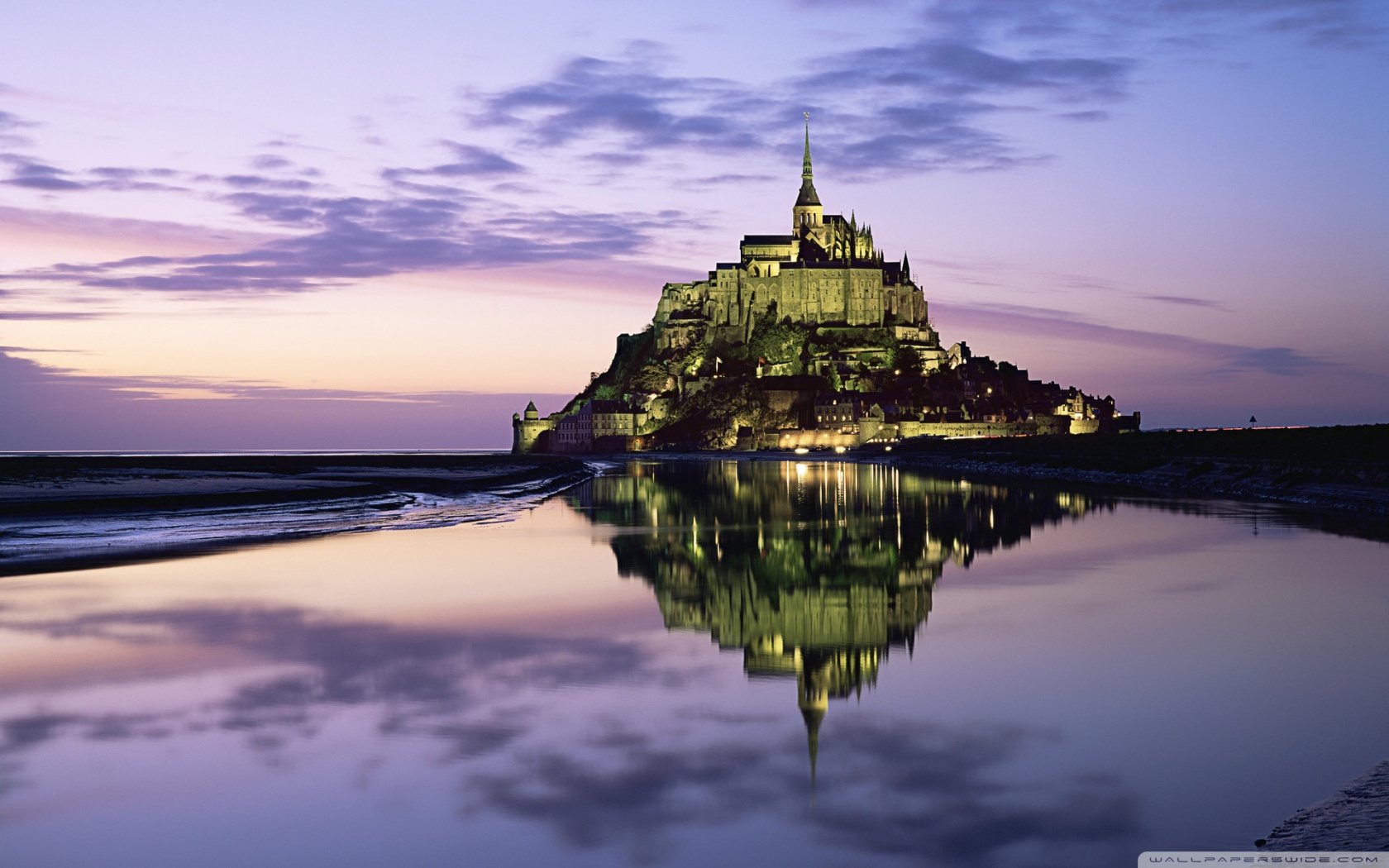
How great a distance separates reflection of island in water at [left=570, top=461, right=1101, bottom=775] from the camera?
40.9ft

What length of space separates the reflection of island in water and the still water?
0.12 meters

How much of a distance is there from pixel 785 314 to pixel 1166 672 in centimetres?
15223

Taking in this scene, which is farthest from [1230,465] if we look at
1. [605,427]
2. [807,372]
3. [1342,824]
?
[605,427]

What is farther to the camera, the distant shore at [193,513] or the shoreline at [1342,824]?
the distant shore at [193,513]

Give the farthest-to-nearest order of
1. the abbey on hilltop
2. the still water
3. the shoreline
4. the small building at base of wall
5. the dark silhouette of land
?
the small building at base of wall
the abbey on hilltop
the dark silhouette of land
the still water
the shoreline

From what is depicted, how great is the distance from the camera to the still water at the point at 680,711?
667 cm

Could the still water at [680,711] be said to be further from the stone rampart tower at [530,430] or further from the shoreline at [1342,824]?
the stone rampart tower at [530,430]

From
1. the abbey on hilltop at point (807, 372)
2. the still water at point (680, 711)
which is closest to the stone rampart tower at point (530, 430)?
the abbey on hilltop at point (807, 372)

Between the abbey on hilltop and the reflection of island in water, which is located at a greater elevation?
the abbey on hilltop

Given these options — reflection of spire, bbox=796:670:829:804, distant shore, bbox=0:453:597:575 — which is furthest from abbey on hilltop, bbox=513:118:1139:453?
reflection of spire, bbox=796:670:829:804

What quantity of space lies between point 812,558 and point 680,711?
40.9 ft

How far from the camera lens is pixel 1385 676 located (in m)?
10.8

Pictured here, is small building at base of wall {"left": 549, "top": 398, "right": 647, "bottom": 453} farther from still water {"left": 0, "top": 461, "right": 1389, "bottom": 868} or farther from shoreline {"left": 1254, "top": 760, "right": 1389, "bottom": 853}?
shoreline {"left": 1254, "top": 760, "right": 1389, "bottom": 853}

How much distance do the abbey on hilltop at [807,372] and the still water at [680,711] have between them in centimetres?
12239
